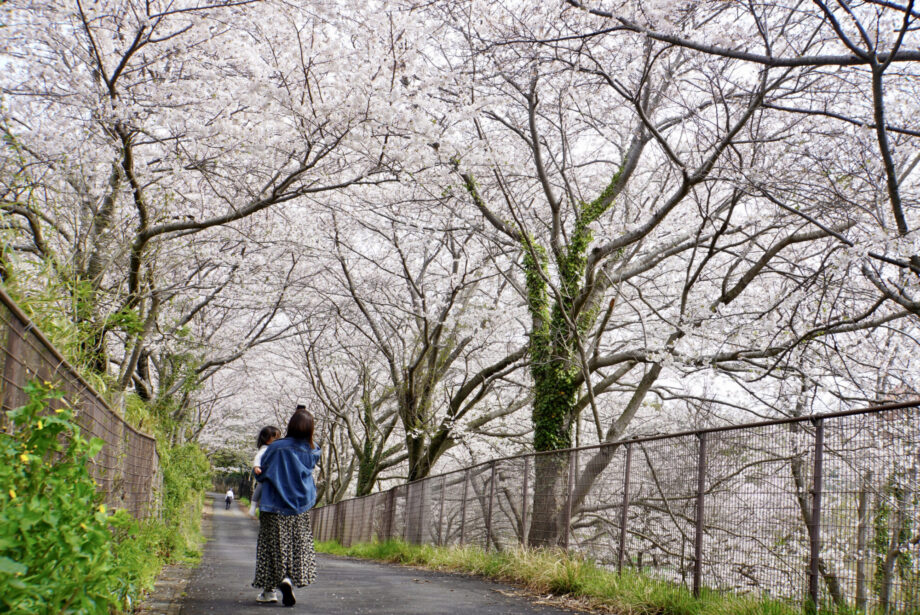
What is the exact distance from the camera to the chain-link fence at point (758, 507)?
4289 millimetres

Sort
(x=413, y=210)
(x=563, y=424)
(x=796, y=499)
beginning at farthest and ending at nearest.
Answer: (x=413, y=210) < (x=563, y=424) < (x=796, y=499)

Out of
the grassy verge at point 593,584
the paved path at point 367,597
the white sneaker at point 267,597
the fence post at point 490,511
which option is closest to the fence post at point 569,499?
the grassy verge at point 593,584

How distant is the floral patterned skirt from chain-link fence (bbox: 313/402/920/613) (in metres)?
2.97

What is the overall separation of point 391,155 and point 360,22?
78.7 inches

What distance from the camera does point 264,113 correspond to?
10.2 meters

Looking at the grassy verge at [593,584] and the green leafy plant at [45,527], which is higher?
the green leafy plant at [45,527]

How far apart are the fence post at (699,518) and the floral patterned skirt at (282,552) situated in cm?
316

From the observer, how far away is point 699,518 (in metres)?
5.95

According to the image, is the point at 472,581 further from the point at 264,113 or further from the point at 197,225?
the point at 264,113


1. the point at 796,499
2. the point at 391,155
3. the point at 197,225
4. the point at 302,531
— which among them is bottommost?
the point at 302,531

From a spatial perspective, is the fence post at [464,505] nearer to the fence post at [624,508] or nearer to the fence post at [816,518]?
the fence post at [624,508]

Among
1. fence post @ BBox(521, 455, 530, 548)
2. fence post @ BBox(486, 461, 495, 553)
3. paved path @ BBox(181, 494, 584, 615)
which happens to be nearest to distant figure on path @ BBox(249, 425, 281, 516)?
paved path @ BBox(181, 494, 584, 615)

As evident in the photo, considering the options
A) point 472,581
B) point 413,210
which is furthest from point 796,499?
point 413,210

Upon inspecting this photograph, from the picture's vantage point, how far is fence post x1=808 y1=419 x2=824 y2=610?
184 inches
